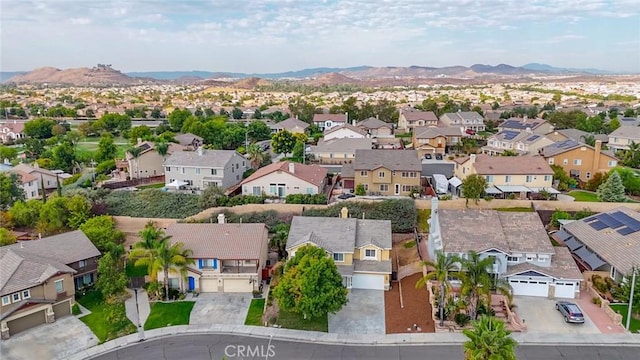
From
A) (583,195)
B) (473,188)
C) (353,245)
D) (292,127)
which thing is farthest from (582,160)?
(292,127)

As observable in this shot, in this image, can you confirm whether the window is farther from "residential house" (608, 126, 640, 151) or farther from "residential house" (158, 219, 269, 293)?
"residential house" (608, 126, 640, 151)

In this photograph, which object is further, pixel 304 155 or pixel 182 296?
pixel 304 155

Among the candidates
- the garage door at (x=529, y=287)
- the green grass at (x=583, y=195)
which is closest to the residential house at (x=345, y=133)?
the green grass at (x=583, y=195)

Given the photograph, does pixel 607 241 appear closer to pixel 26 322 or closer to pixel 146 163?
pixel 26 322

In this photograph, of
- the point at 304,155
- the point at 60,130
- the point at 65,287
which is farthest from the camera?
the point at 60,130

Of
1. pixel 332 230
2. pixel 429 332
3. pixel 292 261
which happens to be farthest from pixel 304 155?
pixel 429 332

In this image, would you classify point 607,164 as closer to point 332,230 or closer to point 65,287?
point 332,230

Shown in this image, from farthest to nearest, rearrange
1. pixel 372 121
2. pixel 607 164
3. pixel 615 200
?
1. pixel 372 121
2. pixel 607 164
3. pixel 615 200
